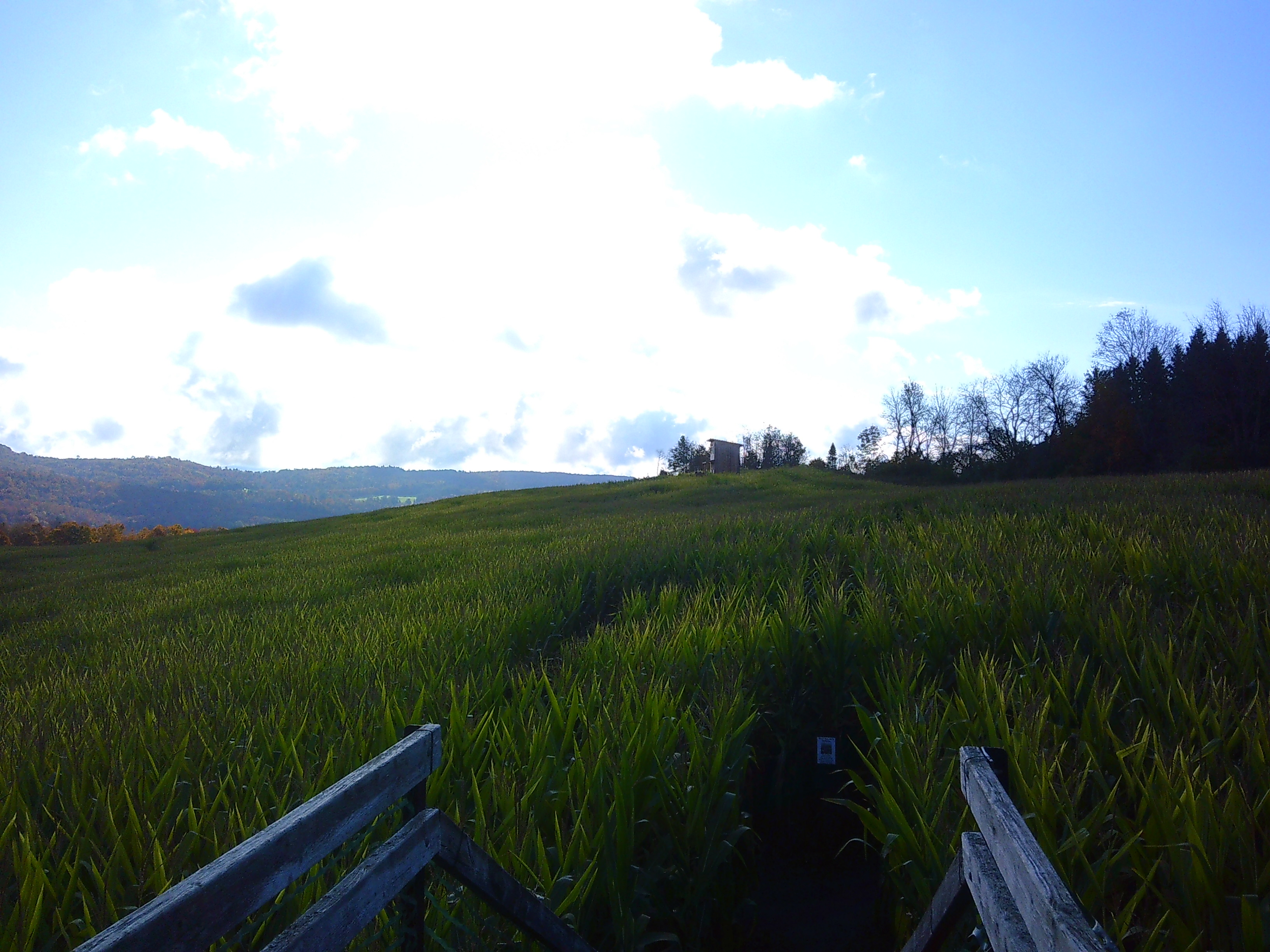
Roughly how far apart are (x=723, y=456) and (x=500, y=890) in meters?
50.6

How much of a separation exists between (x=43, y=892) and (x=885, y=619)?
449 cm

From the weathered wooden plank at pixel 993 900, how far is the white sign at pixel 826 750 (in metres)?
2.35

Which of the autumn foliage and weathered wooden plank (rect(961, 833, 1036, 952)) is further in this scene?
the autumn foliage

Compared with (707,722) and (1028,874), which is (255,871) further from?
(707,722)

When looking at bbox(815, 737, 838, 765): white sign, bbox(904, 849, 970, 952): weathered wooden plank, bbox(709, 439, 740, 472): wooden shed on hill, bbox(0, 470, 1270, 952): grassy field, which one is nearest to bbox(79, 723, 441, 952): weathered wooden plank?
bbox(0, 470, 1270, 952): grassy field

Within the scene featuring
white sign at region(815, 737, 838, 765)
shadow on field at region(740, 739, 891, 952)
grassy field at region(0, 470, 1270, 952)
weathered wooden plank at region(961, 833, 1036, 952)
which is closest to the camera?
weathered wooden plank at region(961, 833, 1036, 952)

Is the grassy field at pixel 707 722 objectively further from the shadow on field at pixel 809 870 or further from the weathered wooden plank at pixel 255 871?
the weathered wooden plank at pixel 255 871

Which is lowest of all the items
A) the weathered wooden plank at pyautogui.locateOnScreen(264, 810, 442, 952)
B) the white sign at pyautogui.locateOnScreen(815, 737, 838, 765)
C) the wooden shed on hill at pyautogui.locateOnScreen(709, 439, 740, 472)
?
the white sign at pyautogui.locateOnScreen(815, 737, 838, 765)

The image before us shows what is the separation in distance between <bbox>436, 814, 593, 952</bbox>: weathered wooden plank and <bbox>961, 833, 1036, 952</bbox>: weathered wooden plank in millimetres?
1211

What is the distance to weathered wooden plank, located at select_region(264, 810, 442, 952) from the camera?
1.26 metres

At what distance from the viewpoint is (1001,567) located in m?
5.61

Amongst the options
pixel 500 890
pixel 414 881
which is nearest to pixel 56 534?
pixel 414 881

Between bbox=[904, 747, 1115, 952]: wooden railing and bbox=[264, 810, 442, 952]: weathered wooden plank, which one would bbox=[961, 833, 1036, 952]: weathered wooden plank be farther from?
bbox=[264, 810, 442, 952]: weathered wooden plank

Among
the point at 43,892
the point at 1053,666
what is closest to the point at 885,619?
the point at 1053,666
